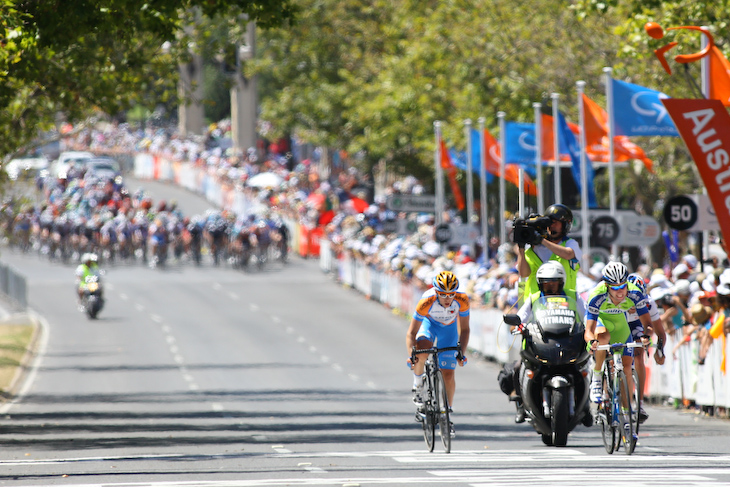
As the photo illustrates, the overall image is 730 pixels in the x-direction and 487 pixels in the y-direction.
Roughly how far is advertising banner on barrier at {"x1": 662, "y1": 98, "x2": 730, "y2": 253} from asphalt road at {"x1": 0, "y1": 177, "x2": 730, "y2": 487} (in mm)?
2904

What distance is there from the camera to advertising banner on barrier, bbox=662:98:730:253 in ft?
52.6

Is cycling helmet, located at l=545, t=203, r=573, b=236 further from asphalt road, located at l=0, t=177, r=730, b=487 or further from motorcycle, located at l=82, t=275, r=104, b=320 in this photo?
motorcycle, located at l=82, t=275, r=104, b=320

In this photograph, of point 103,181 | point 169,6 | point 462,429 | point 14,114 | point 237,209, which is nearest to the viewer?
point 169,6

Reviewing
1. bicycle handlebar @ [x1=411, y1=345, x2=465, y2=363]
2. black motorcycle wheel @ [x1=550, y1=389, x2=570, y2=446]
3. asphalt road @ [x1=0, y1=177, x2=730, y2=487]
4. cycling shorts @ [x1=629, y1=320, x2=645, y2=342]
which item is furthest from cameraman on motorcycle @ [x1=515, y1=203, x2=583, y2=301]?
asphalt road @ [x1=0, y1=177, x2=730, y2=487]

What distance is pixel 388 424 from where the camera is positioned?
18734 mm

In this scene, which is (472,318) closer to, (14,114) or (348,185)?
(14,114)

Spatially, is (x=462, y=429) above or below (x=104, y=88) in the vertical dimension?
below

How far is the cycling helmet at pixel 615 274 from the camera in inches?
491

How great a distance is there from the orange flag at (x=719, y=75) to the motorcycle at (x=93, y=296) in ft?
75.3

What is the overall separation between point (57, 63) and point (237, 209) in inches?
1582

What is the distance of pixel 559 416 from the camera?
1239 cm

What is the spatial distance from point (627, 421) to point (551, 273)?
5.08ft

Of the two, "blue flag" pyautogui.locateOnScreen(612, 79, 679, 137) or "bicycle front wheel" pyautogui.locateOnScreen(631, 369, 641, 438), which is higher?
"blue flag" pyautogui.locateOnScreen(612, 79, 679, 137)

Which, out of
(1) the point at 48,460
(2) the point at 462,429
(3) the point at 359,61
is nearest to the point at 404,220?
(3) the point at 359,61
